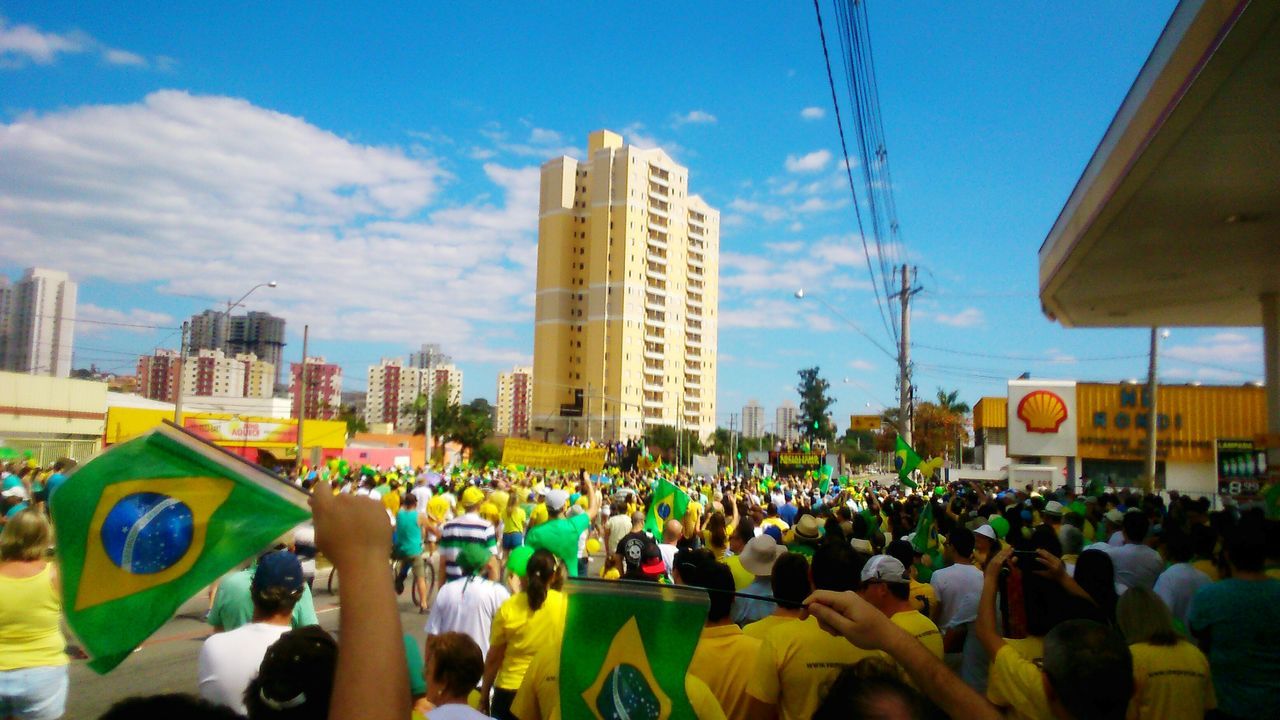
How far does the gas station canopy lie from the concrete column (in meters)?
0.27

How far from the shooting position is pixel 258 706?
224 cm

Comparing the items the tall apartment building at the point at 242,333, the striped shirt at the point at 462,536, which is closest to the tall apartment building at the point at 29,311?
the tall apartment building at the point at 242,333

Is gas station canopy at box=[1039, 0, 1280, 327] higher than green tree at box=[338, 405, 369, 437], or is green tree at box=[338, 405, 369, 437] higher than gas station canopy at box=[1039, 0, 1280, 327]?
gas station canopy at box=[1039, 0, 1280, 327]

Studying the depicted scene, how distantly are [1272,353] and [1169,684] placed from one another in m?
17.8

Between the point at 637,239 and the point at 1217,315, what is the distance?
8812 cm

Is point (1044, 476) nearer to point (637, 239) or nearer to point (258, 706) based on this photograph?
point (258, 706)

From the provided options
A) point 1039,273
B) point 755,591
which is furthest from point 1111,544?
point 1039,273

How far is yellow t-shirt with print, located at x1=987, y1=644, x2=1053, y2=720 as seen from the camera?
A: 3.13 metres

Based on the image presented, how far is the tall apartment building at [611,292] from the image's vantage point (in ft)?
348

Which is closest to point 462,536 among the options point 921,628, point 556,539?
point 556,539

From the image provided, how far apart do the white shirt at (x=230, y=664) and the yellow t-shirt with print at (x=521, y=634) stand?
1.68 metres

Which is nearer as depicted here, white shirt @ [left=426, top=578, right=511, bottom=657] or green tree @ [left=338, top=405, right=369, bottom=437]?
white shirt @ [left=426, top=578, right=511, bottom=657]

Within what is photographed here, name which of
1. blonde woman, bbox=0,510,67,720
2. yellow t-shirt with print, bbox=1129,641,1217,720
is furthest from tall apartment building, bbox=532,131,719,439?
yellow t-shirt with print, bbox=1129,641,1217,720

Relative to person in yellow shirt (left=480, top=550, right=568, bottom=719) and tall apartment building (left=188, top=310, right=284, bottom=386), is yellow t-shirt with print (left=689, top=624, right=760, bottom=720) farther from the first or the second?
tall apartment building (left=188, top=310, right=284, bottom=386)
